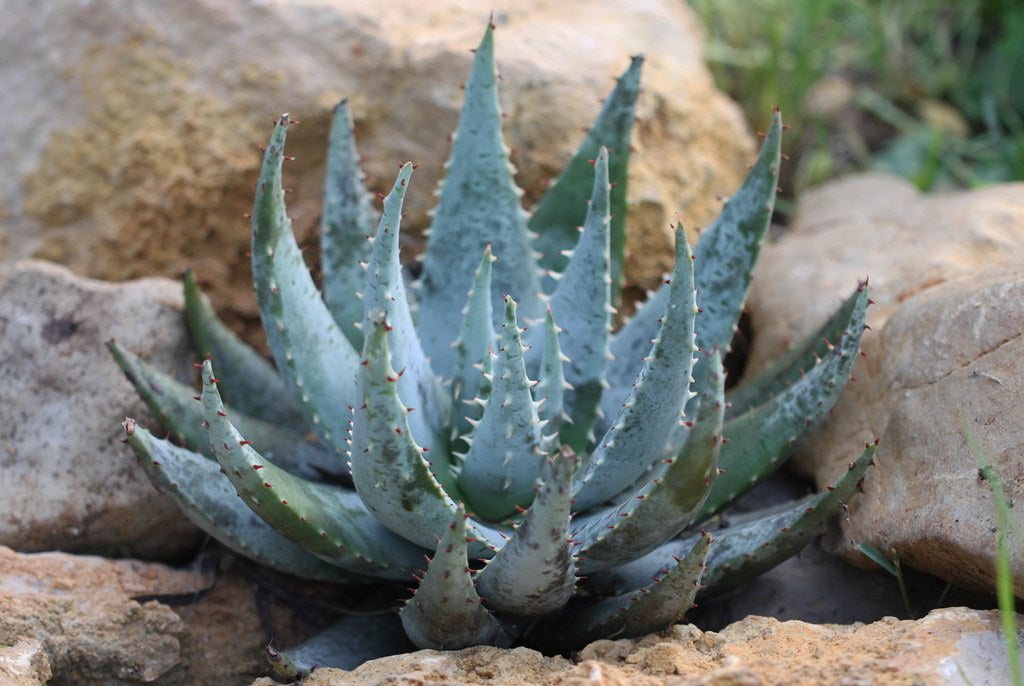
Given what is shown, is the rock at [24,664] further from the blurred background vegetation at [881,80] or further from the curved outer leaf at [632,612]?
the blurred background vegetation at [881,80]

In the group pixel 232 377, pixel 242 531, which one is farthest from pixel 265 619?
pixel 232 377

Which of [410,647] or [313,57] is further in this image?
[313,57]

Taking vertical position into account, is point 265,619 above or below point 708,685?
below

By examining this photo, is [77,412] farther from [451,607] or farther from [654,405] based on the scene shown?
[654,405]

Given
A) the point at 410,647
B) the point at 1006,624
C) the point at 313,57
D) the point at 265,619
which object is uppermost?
the point at 313,57

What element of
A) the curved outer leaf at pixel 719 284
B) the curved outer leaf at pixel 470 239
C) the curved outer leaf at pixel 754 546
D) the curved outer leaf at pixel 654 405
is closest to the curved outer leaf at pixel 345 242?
the curved outer leaf at pixel 470 239

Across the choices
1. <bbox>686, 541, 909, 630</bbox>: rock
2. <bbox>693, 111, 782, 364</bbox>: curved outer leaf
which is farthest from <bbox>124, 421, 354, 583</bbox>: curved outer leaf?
<bbox>693, 111, 782, 364</bbox>: curved outer leaf

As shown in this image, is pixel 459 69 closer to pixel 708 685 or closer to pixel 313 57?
pixel 313 57
